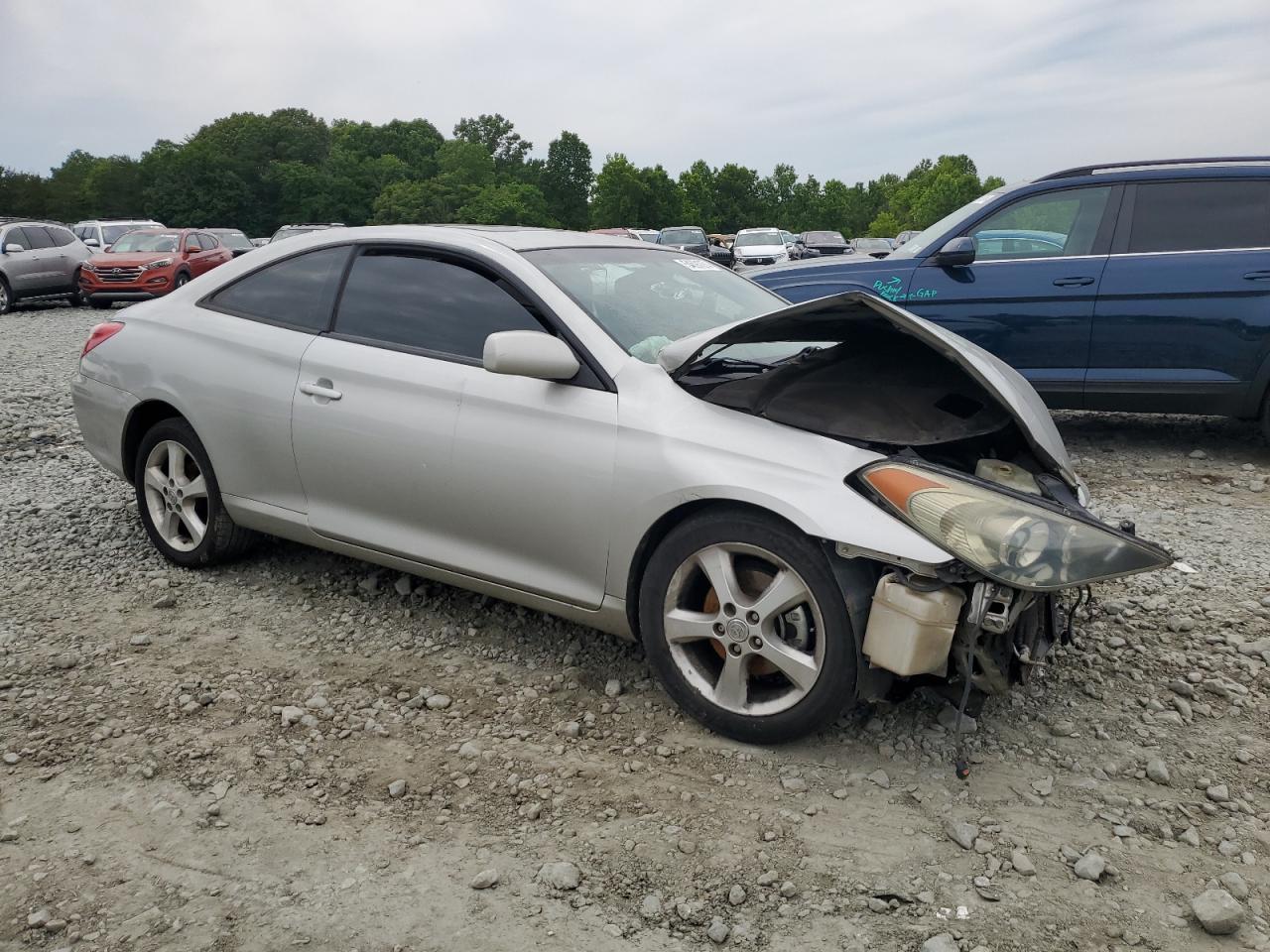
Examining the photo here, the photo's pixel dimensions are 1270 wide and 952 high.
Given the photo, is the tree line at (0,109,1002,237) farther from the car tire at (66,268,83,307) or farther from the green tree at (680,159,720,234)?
the car tire at (66,268,83,307)

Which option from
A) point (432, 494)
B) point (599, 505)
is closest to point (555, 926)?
point (599, 505)

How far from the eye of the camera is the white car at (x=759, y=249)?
31641 mm

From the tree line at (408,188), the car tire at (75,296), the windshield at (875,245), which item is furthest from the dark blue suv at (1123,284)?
the tree line at (408,188)

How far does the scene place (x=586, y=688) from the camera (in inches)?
141

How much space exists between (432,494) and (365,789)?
111 cm

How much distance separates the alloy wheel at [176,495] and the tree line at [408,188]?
2923 inches

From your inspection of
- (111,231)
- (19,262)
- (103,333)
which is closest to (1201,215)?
(103,333)

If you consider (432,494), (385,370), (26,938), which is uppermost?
(385,370)

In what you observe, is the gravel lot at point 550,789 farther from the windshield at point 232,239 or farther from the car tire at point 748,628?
the windshield at point 232,239

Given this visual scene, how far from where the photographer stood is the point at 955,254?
680 centimetres

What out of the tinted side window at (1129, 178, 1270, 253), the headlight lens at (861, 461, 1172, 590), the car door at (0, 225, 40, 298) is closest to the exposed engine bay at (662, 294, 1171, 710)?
the headlight lens at (861, 461, 1172, 590)

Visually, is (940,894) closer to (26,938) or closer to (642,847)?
(642,847)

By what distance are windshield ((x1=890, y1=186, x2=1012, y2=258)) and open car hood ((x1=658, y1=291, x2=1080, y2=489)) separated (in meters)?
3.78

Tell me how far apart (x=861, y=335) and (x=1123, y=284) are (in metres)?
3.84
